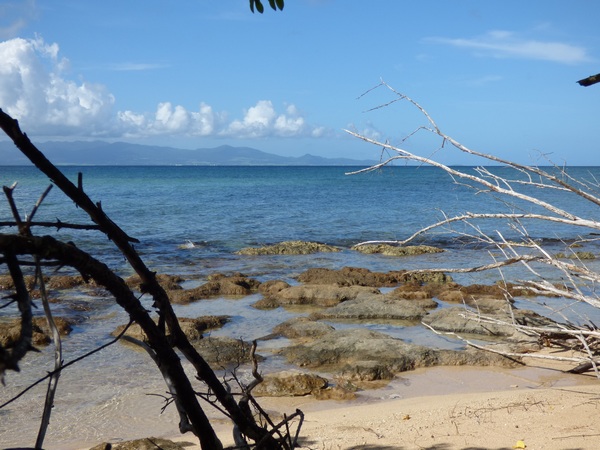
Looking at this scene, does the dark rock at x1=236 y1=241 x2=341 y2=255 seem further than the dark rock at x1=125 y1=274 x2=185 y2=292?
Yes

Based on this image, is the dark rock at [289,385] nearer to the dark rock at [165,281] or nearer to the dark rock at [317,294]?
the dark rock at [317,294]

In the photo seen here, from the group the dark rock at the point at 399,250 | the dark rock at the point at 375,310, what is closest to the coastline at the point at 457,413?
the dark rock at the point at 375,310

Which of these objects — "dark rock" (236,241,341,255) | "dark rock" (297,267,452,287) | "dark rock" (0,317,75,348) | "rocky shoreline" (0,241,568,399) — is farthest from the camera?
"dark rock" (236,241,341,255)

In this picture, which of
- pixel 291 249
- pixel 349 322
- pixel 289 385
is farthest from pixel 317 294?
pixel 291 249

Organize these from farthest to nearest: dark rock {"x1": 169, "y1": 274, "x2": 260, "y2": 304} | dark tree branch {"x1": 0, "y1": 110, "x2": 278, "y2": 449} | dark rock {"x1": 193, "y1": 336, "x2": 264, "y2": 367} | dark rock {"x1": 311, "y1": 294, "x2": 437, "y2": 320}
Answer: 1. dark rock {"x1": 169, "y1": 274, "x2": 260, "y2": 304}
2. dark rock {"x1": 311, "y1": 294, "x2": 437, "y2": 320}
3. dark rock {"x1": 193, "y1": 336, "x2": 264, "y2": 367}
4. dark tree branch {"x1": 0, "y1": 110, "x2": 278, "y2": 449}

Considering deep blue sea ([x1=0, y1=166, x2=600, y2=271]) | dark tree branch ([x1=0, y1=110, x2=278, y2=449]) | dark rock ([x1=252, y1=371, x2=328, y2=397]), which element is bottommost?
deep blue sea ([x1=0, y1=166, x2=600, y2=271])

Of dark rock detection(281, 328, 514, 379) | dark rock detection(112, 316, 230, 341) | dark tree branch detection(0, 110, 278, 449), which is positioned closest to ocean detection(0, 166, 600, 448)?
dark rock detection(112, 316, 230, 341)

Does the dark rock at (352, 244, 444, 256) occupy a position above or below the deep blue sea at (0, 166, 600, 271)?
above

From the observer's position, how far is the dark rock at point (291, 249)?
22.9m

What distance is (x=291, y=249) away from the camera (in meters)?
23.2

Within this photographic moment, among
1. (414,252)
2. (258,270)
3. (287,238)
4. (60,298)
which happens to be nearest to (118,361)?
(60,298)

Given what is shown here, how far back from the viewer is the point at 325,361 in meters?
9.89

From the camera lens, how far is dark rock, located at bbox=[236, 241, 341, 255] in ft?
75.0

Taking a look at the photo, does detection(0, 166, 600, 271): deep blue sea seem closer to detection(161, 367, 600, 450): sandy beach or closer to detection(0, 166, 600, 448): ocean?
detection(0, 166, 600, 448): ocean
